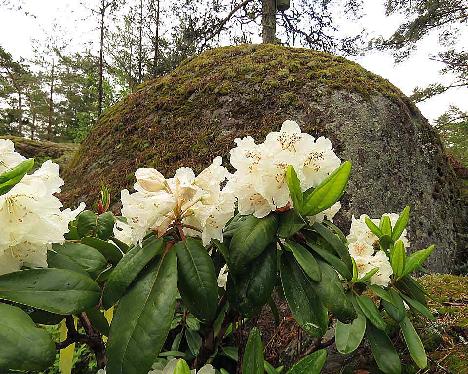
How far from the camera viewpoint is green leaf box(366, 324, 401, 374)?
122 cm

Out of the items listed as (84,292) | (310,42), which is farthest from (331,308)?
(310,42)

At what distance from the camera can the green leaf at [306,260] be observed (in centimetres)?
90

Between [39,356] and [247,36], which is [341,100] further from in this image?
[247,36]

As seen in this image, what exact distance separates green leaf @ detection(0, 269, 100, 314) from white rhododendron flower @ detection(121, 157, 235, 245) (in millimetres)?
174

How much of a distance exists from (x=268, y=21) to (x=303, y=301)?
22.5 ft

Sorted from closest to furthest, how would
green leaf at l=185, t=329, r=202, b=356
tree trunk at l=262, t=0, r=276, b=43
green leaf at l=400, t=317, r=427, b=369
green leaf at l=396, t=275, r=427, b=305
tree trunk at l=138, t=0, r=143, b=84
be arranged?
green leaf at l=400, t=317, r=427, b=369
green leaf at l=396, t=275, r=427, b=305
green leaf at l=185, t=329, r=202, b=356
tree trunk at l=262, t=0, r=276, b=43
tree trunk at l=138, t=0, r=143, b=84

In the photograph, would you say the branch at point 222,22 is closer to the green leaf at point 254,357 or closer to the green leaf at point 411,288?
the green leaf at point 411,288

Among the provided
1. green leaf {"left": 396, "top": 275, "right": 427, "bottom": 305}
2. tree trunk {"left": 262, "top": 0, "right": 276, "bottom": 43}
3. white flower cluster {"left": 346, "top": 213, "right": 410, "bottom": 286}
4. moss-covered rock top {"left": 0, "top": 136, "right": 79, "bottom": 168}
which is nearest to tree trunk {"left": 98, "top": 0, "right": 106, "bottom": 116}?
moss-covered rock top {"left": 0, "top": 136, "right": 79, "bottom": 168}

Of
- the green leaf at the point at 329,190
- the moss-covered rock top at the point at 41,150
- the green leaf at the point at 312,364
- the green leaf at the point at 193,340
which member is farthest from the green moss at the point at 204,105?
the moss-covered rock top at the point at 41,150

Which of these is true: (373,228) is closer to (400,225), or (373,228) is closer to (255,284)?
(400,225)

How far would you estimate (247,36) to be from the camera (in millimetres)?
7457

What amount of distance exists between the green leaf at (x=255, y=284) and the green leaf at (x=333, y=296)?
0.10 meters

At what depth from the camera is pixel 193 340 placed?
154 cm

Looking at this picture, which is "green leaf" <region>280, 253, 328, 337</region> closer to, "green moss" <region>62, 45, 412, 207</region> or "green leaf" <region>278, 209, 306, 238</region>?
"green leaf" <region>278, 209, 306, 238</region>
